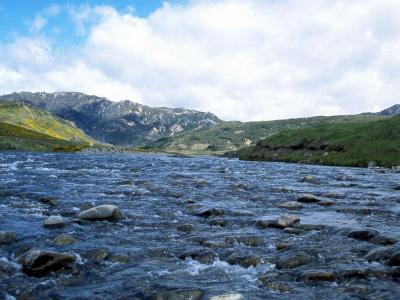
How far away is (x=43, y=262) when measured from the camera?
13.6m

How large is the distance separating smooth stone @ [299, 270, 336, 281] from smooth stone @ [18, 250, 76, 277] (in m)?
7.25

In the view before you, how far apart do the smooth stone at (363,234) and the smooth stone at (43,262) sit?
11105 millimetres

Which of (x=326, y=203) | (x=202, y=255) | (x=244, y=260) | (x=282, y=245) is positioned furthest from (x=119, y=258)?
(x=326, y=203)

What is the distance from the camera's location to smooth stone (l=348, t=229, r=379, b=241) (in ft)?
58.5

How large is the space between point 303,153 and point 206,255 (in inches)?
4231

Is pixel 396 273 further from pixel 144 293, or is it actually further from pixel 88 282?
pixel 88 282

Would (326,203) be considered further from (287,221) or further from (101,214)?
(101,214)

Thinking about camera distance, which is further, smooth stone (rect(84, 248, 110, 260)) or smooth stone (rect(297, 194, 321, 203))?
smooth stone (rect(297, 194, 321, 203))

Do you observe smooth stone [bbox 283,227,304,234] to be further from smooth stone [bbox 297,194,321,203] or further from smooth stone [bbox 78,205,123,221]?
smooth stone [bbox 297,194,321,203]

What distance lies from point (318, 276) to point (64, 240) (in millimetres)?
9267

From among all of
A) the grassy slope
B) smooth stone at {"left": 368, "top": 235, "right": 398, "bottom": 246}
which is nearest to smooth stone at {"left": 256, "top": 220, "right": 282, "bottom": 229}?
smooth stone at {"left": 368, "top": 235, "right": 398, "bottom": 246}

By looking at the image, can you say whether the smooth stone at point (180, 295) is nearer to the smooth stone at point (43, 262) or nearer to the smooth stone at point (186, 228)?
the smooth stone at point (43, 262)

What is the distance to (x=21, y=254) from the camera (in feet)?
49.0

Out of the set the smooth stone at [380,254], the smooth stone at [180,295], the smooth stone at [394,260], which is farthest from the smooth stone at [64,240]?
the smooth stone at [394,260]
